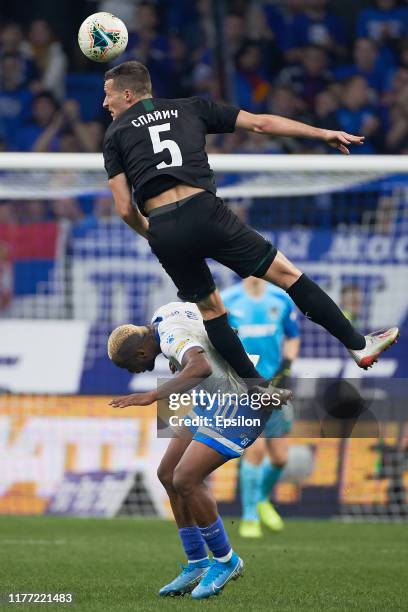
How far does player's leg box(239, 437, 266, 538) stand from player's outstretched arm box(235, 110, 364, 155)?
4.68 m

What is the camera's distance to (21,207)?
13953 mm

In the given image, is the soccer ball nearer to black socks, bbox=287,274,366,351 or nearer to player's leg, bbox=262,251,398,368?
player's leg, bbox=262,251,398,368

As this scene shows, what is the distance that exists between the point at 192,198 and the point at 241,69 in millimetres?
10107

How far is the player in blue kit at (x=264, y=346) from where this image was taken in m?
11.5

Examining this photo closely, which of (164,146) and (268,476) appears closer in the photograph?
Result: (164,146)

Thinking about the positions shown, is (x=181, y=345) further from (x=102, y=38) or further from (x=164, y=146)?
(x=102, y=38)

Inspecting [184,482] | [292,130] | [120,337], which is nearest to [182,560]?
[184,482]

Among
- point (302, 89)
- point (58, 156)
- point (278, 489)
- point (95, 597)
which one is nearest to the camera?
point (95, 597)

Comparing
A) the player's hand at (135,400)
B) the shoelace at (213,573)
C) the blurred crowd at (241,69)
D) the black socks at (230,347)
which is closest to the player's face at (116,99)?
the black socks at (230,347)

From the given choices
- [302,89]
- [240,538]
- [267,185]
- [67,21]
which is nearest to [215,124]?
[240,538]

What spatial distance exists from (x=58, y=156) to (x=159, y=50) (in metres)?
7.00

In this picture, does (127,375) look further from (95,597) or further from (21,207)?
(95,597)

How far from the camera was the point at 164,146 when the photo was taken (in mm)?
7355

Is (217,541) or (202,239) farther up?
(202,239)
